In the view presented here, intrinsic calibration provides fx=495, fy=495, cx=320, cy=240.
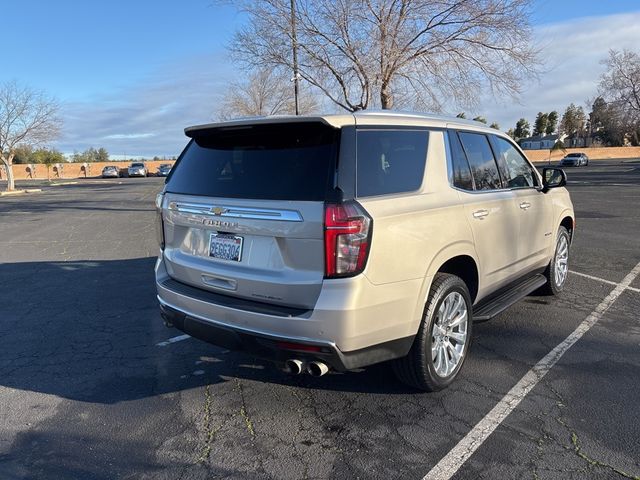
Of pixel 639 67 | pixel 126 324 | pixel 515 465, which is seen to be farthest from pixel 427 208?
pixel 639 67

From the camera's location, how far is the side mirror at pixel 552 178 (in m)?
5.21

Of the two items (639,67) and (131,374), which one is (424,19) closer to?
(131,374)

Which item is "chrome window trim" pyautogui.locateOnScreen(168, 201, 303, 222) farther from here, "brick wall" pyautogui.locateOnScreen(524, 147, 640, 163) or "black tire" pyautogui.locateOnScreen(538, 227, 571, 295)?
"brick wall" pyautogui.locateOnScreen(524, 147, 640, 163)

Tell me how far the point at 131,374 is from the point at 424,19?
12113mm

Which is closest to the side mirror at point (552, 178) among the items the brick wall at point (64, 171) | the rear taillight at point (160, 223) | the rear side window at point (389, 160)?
the rear side window at point (389, 160)

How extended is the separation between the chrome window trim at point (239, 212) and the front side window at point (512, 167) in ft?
8.24

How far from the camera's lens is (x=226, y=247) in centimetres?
318

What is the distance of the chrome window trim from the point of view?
113 inches

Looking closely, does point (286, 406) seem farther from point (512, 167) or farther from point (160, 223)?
point (512, 167)

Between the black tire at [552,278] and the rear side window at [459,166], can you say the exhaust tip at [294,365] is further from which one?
the black tire at [552,278]

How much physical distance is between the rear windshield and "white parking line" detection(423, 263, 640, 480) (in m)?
1.62

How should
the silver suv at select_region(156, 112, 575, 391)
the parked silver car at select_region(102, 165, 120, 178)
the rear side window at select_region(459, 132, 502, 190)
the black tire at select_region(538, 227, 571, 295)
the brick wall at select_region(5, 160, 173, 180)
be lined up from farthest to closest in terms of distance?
the brick wall at select_region(5, 160, 173, 180)
the parked silver car at select_region(102, 165, 120, 178)
the black tire at select_region(538, 227, 571, 295)
the rear side window at select_region(459, 132, 502, 190)
the silver suv at select_region(156, 112, 575, 391)

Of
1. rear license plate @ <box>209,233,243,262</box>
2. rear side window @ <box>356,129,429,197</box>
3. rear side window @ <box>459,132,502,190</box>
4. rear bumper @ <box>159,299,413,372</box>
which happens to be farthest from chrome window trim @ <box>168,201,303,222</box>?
rear side window @ <box>459,132,502,190</box>

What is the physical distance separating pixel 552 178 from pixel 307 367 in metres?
3.89
